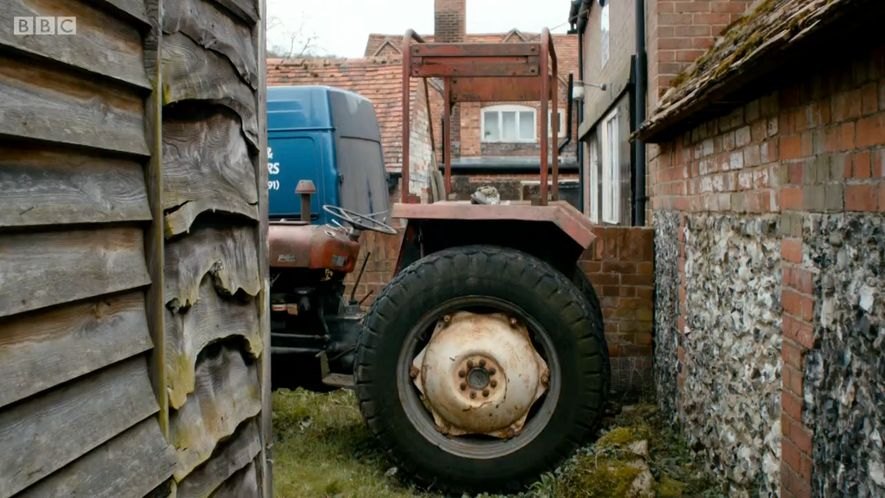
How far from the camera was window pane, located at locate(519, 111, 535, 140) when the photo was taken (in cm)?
2600

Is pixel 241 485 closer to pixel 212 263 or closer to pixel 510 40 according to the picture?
pixel 212 263

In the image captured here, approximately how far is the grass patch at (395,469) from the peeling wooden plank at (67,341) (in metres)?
3.06

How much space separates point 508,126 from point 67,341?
24789 millimetres

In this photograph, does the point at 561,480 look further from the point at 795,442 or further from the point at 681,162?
the point at 681,162

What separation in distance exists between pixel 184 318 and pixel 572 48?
26406 millimetres

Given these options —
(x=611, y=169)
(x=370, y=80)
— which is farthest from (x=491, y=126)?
(x=611, y=169)

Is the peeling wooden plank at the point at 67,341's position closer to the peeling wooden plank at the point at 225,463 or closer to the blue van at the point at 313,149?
the peeling wooden plank at the point at 225,463

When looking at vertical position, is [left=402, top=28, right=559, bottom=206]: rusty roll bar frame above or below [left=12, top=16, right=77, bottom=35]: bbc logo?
above

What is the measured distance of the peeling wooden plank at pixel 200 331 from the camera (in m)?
2.13

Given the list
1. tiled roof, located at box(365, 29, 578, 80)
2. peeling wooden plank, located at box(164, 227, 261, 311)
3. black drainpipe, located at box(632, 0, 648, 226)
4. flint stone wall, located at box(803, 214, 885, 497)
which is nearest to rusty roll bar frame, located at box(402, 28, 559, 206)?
black drainpipe, located at box(632, 0, 648, 226)

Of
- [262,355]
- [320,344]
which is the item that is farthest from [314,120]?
[262,355]

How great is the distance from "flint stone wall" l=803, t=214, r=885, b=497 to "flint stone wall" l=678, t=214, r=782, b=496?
0.50 m

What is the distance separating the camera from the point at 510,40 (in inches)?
1016

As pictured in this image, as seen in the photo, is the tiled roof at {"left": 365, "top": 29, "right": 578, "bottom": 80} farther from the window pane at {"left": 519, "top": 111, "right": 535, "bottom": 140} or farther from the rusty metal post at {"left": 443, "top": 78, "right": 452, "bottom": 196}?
the rusty metal post at {"left": 443, "top": 78, "right": 452, "bottom": 196}
